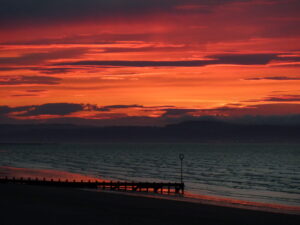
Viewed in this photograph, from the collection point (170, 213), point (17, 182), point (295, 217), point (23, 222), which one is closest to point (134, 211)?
point (170, 213)

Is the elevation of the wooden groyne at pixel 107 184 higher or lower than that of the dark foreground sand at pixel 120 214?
lower

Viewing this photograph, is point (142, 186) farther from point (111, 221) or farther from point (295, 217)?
point (111, 221)

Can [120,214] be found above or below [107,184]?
above

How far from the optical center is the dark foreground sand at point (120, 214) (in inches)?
953

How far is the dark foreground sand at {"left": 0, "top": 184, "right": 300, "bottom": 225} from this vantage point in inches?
953

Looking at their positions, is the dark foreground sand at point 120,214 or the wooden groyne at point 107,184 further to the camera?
the wooden groyne at point 107,184

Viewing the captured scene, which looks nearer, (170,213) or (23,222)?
(23,222)

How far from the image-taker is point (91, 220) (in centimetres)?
2431

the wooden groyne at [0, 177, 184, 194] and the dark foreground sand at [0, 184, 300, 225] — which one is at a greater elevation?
the dark foreground sand at [0, 184, 300, 225]

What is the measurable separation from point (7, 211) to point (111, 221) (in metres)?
5.96

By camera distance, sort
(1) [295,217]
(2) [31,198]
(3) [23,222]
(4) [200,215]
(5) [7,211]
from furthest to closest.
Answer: (2) [31,198], (1) [295,217], (4) [200,215], (5) [7,211], (3) [23,222]

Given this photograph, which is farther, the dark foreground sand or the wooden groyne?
the wooden groyne

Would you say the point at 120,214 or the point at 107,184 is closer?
the point at 120,214

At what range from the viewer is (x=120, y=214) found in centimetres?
2738
